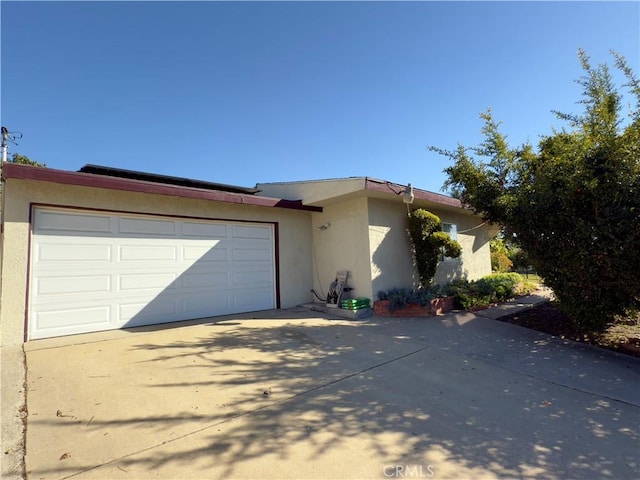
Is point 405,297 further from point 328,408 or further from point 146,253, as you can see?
point 146,253

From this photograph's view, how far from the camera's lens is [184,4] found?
666cm

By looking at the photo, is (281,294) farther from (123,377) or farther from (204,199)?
(123,377)

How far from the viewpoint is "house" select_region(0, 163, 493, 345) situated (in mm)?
5578

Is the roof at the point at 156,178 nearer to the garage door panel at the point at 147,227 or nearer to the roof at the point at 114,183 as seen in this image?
the roof at the point at 114,183

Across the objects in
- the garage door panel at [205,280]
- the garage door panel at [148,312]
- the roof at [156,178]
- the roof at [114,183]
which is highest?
the roof at [156,178]

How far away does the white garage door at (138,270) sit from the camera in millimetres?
5766

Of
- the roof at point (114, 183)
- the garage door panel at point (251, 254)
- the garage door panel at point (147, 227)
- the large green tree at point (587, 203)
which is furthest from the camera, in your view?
the garage door panel at point (251, 254)

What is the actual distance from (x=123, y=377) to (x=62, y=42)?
685cm

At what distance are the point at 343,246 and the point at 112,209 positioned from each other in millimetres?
5319

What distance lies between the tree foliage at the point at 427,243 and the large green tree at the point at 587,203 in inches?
77.5

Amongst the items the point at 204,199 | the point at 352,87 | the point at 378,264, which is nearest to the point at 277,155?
the point at 352,87

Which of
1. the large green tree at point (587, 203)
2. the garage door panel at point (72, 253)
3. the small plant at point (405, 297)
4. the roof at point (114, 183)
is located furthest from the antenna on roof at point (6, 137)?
the large green tree at point (587, 203)

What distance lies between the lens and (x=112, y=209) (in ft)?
21.1

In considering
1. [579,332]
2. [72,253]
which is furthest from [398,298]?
[72,253]
